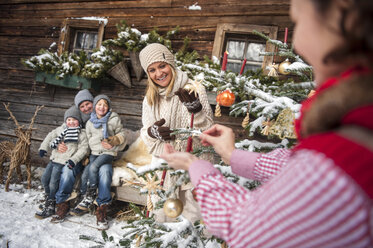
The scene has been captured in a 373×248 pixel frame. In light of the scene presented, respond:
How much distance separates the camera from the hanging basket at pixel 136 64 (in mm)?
3865

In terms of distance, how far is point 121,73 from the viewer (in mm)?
4109

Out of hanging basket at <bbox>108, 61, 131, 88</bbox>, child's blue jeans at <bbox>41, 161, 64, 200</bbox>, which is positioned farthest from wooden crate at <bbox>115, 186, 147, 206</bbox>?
hanging basket at <bbox>108, 61, 131, 88</bbox>

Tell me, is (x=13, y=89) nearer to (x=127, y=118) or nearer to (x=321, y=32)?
(x=127, y=118)

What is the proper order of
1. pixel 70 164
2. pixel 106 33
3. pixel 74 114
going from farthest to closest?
pixel 106 33 → pixel 74 114 → pixel 70 164

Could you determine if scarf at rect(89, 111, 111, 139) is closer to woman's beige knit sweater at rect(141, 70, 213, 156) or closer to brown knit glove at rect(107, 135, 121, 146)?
brown knit glove at rect(107, 135, 121, 146)

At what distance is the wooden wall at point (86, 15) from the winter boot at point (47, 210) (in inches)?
67.0

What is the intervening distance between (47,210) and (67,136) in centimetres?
106

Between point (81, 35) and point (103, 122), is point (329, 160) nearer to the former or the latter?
point (103, 122)

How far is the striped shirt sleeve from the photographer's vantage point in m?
0.42

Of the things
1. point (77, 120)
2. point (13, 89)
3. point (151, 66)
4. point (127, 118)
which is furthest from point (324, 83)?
point (13, 89)

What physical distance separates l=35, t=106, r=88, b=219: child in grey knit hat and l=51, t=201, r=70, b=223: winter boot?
18 cm

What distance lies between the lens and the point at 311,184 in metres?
0.44

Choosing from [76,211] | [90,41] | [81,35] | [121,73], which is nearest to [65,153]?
[76,211]

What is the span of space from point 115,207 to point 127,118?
155cm
